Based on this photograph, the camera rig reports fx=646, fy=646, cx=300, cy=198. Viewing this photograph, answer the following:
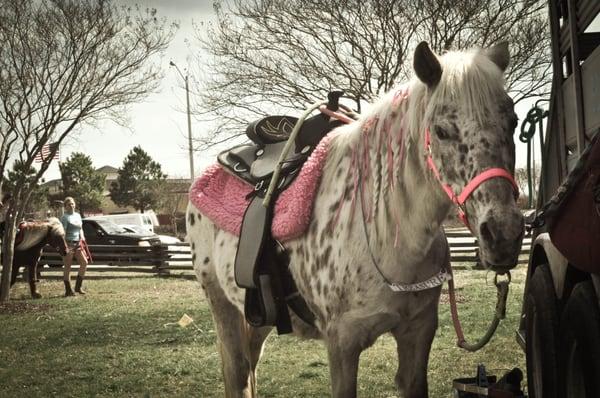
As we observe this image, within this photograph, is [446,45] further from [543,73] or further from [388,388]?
[388,388]

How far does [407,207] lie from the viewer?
2822 millimetres

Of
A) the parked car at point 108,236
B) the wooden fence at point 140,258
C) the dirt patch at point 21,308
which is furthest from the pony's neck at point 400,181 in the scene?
the parked car at point 108,236

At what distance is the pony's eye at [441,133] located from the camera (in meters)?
2.42

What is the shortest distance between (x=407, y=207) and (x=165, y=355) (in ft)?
18.1

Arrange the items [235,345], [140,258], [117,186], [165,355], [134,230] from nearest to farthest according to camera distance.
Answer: [235,345]
[165,355]
[140,258]
[134,230]
[117,186]

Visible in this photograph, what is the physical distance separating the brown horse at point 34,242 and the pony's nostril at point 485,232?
12.9 m

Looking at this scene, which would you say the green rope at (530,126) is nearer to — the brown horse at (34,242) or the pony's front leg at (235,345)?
the pony's front leg at (235,345)

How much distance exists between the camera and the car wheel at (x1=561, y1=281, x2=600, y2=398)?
2434mm

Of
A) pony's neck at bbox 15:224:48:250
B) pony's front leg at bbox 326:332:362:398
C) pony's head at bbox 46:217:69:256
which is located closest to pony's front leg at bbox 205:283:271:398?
pony's front leg at bbox 326:332:362:398

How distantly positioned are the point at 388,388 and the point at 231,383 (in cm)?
209

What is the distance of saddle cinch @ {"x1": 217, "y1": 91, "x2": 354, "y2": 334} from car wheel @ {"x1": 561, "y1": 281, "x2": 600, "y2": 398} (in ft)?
4.09

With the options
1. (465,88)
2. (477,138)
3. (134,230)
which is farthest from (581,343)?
(134,230)

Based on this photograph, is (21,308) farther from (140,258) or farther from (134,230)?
(134,230)

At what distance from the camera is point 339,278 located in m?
3.00
